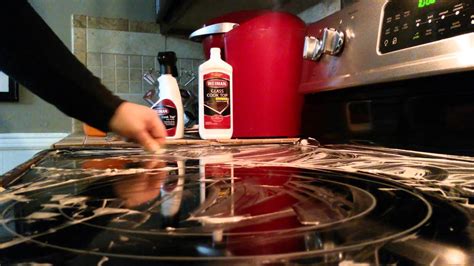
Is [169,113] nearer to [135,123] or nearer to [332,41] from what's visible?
[332,41]

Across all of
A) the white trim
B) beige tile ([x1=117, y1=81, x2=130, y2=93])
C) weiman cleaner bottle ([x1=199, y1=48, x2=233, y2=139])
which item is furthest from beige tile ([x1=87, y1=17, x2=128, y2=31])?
weiman cleaner bottle ([x1=199, y1=48, x2=233, y2=139])

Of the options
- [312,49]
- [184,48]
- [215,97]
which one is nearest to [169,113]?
[215,97]

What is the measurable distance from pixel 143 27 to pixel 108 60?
0.23 m

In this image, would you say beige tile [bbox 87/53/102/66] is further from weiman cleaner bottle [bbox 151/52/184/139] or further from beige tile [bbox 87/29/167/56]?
weiman cleaner bottle [bbox 151/52/184/139]

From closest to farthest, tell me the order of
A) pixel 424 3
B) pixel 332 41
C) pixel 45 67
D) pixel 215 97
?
pixel 45 67, pixel 424 3, pixel 332 41, pixel 215 97

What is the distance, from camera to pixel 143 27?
1.90m

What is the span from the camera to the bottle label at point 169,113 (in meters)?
1.12

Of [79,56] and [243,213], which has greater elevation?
[79,56]

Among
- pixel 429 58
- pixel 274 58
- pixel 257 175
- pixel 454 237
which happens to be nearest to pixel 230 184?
pixel 257 175

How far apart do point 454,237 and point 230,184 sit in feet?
0.90

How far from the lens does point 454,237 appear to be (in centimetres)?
26

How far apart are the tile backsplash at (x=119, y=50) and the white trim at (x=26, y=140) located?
12 centimetres

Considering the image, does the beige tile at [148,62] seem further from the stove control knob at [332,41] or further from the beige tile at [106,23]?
the stove control knob at [332,41]

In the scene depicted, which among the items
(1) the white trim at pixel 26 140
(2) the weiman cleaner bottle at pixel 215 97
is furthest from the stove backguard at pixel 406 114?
(1) the white trim at pixel 26 140
